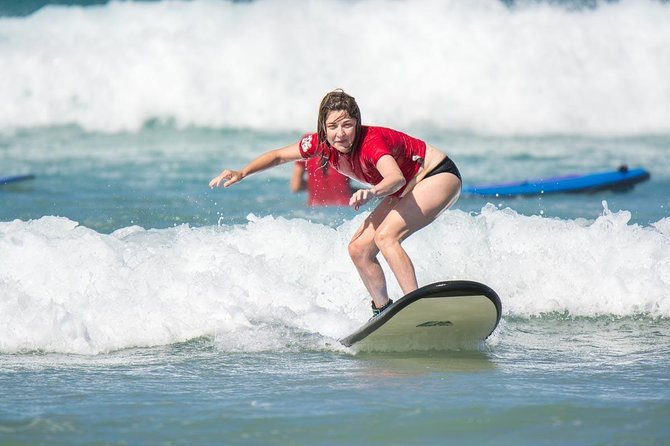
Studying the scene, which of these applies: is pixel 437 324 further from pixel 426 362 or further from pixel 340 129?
pixel 340 129

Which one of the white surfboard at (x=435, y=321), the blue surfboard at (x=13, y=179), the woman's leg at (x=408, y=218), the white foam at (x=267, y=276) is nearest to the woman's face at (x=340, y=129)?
the woman's leg at (x=408, y=218)

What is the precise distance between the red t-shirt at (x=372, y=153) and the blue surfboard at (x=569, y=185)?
6494 mm

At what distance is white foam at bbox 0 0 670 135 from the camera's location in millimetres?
19938

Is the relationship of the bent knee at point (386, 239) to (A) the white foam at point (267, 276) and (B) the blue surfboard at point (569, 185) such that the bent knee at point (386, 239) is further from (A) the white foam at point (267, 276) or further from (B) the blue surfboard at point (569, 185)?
(B) the blue surfboard at point (569, 185)

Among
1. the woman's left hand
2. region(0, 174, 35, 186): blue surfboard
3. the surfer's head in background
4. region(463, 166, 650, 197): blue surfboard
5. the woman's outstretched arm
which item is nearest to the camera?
the woman's left hand

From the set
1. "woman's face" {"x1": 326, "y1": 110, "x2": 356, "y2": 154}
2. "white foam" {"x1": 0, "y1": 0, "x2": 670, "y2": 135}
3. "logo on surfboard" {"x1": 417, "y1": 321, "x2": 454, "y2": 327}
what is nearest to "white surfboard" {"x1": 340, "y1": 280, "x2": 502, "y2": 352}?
"logo on surfboard" {"x1": 417, "y1": 321, "x2": 454, "y2": 327}

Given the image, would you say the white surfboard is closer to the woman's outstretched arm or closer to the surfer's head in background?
the surfer's head in background

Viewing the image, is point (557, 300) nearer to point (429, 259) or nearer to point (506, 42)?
point (429, 259)

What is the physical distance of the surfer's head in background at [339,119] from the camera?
541 centimetres

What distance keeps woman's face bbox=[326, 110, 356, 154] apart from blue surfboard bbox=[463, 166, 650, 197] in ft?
22.4

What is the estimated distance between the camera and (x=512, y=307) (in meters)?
7.38

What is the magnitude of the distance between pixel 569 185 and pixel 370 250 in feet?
24.0

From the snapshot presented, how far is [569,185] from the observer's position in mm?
12656

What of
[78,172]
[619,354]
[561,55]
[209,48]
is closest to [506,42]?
[561,55]
